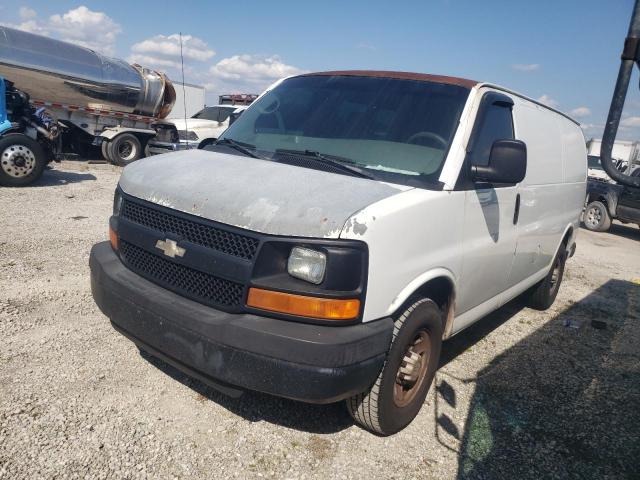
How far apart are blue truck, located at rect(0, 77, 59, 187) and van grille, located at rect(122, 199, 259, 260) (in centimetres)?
737

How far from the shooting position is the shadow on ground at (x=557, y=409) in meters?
2.82

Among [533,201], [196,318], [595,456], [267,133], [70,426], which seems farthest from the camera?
[533,201]

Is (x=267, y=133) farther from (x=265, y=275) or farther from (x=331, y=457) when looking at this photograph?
(x=331, y=457)

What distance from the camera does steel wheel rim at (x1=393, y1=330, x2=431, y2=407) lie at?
2871mm

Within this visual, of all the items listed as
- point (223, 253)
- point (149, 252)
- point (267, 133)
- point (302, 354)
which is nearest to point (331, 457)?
point (302, 354)

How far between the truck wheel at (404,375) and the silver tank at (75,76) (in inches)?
504

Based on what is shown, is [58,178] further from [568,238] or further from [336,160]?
[568,238]

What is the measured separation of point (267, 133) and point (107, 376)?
6.45ft

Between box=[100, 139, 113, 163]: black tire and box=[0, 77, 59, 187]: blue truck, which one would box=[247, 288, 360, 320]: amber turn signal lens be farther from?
box=[100, 139, 113, 163]: black tire

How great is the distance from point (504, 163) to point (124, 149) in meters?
13.1

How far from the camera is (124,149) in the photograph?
14008 millimetres

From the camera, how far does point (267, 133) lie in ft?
11.8

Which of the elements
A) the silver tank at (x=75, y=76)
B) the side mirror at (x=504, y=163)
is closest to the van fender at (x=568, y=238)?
the side mirror at (x=504, y=163)

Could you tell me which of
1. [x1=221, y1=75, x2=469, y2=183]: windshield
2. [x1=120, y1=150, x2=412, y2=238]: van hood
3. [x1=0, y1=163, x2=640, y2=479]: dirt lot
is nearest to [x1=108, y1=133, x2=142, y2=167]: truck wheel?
[x1=0, y1=163, x2=640, y2=479]: dirt lot
